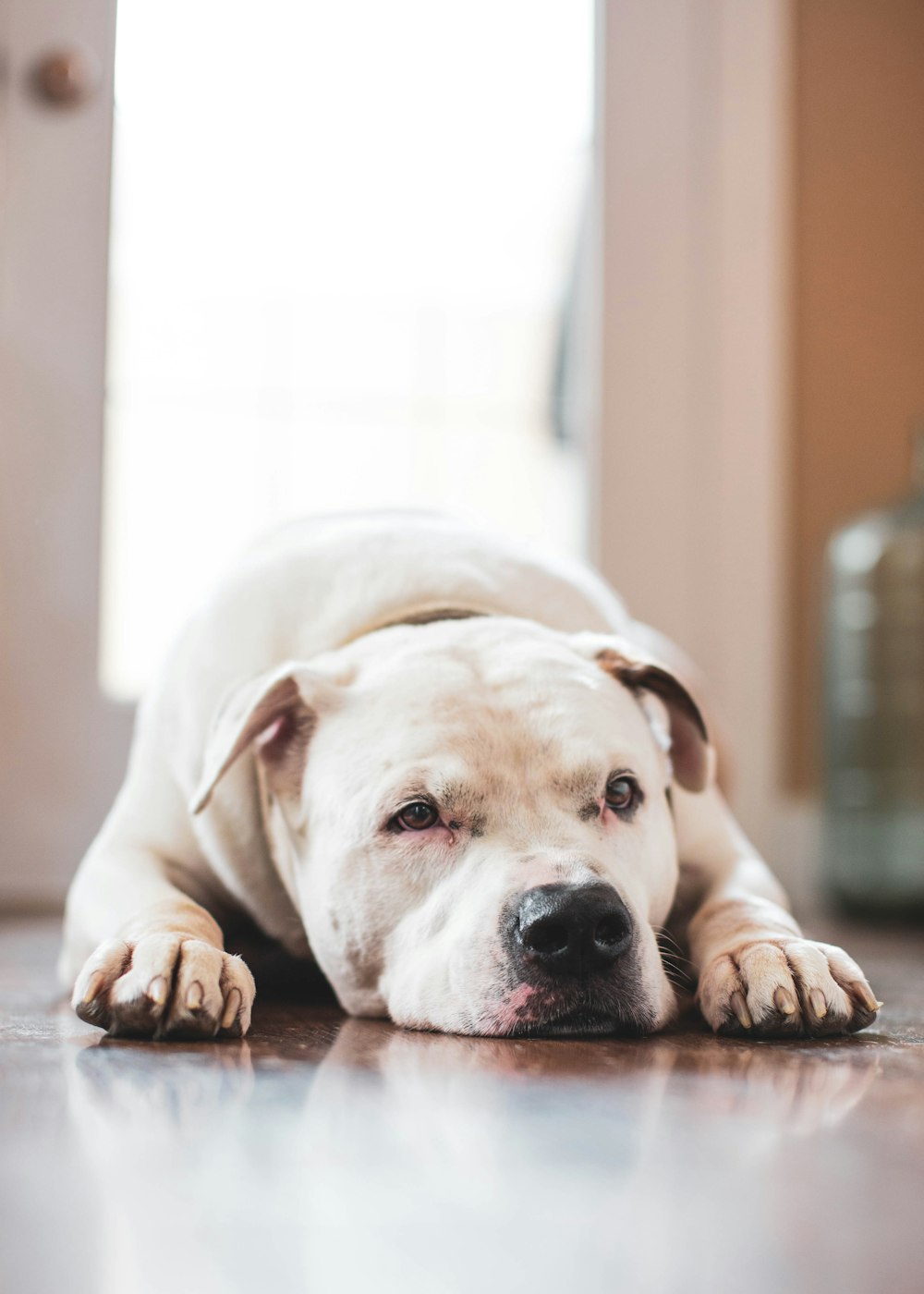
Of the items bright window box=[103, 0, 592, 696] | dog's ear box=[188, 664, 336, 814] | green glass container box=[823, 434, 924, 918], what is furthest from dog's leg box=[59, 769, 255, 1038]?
green glass container box=[823, 434, 924, 918]

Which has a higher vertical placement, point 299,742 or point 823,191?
point 823,191

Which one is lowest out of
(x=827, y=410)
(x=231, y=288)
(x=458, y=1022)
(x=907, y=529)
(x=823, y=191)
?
(x=458, y=1022)

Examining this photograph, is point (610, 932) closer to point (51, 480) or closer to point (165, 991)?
point (165, 991)

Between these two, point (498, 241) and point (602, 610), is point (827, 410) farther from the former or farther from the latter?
point (602, 610)

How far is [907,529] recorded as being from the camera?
2938 mm

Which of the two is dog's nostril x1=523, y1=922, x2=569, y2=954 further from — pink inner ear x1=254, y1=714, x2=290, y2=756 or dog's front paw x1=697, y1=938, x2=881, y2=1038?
pink inner ear x1=254, y1=714, x2=290, y2=756

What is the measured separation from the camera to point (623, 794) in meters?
1.34

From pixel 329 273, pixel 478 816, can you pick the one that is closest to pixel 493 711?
pixel 478 816

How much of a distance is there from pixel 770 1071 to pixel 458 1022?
28cm

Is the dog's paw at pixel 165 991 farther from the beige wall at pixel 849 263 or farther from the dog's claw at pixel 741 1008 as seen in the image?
the beige wall at pixel 849 263

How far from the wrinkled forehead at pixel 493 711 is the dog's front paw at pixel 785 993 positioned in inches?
9.0

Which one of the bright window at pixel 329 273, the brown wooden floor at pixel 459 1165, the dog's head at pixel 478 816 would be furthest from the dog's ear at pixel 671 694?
the bright window at pixel 329 273

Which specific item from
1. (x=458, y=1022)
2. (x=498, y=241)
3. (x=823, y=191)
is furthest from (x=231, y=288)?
(x=458, y=1022)

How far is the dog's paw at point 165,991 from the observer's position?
113cm
